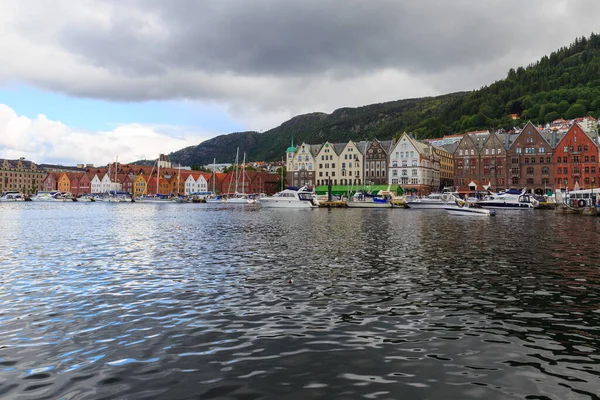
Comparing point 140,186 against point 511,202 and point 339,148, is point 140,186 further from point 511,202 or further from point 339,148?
point 511,202

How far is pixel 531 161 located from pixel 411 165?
3383 centimetres

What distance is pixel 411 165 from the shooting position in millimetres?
135000

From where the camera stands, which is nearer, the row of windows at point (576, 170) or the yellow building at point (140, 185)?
the row of windows at point (576, 170)

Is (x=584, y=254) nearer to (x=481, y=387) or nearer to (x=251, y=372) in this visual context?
(x=481, y=387)

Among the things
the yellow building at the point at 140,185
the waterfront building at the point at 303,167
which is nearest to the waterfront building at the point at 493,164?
the waterfront building at the point at 303,167

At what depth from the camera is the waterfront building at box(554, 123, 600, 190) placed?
114 m

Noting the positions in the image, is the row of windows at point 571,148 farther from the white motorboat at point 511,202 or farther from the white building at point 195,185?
the white building at point 195,185

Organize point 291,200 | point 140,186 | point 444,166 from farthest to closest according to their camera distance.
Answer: point 140,186, point 444,166, point 291,200

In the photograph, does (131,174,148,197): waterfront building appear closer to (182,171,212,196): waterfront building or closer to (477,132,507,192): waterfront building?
(182,171,212,196): waterfront building

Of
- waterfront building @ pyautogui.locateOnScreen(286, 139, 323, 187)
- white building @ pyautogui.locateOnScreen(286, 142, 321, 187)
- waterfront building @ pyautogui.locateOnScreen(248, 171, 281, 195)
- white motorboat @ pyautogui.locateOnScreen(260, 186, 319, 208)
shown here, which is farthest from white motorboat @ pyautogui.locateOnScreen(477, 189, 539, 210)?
waterfront building @ pyautogui.locateOnScreen(248, 171, 281, 195)

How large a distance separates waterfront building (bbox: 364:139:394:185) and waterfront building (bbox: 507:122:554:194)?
120ft

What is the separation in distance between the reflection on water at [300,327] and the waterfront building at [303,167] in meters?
127

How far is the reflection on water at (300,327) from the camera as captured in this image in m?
7.87

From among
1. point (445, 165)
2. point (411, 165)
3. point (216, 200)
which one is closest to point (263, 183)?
point (216, 200)
